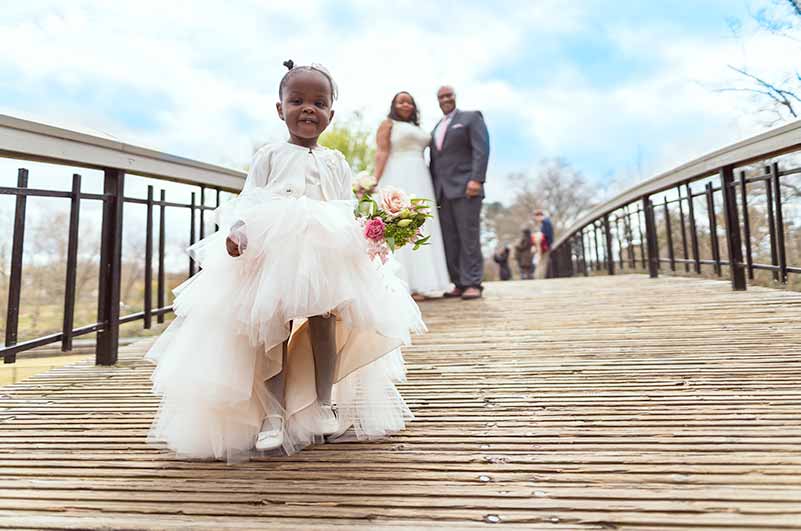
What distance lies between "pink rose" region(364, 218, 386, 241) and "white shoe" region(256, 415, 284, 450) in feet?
2.07

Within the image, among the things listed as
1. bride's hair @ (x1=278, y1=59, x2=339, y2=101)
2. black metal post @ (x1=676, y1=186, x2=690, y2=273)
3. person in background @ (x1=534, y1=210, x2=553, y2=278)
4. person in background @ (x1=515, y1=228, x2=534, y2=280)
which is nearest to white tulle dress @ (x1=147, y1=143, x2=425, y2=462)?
bride's hair @ (x1=278, y1=59, x2=339, y2=101)

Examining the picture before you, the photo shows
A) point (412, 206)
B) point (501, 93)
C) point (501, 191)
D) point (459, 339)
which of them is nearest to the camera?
point (412, 206)

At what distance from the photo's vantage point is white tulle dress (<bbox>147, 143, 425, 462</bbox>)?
4.46 feet

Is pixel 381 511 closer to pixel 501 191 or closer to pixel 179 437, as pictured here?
pixel 179 437

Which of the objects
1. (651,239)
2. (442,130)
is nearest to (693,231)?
(651,239)

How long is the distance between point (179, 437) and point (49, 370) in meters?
1.67

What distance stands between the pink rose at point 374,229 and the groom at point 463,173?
2.92 meters

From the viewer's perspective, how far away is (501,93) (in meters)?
40.0

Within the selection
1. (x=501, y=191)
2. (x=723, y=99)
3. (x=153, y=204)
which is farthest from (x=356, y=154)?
(x=153, y=204)

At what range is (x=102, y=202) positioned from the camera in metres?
2.67

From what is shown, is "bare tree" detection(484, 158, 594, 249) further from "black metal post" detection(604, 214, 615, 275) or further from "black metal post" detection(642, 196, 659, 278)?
"black metal post" detection(642, 196, 659, 278)

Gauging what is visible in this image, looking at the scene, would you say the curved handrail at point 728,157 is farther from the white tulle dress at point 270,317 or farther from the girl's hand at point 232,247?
the girl's hand at point 232,247

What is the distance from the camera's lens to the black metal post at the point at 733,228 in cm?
380

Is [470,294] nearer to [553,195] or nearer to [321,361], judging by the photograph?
[321,361]
